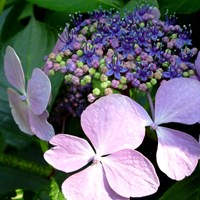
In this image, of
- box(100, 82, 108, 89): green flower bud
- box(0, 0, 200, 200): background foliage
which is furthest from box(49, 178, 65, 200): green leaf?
box(100, 82, 108, 89): green flower bud

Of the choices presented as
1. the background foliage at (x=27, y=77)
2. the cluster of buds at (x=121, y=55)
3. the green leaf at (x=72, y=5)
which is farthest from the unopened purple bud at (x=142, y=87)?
the green leaf at (x=72, y=5)

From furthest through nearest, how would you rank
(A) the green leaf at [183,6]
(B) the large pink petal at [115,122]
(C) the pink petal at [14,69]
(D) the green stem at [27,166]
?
(A) the green leaf at [183,6]
(D) the green stem at [27,166]
(C) the pink petal at [14,69]
(B) the large pink petal at [115,122]

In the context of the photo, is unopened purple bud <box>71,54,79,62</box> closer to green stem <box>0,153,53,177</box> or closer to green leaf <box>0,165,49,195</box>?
green stem <box>0,153,53,177</box>

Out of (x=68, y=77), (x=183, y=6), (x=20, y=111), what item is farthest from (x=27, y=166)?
(x=183, y=6)

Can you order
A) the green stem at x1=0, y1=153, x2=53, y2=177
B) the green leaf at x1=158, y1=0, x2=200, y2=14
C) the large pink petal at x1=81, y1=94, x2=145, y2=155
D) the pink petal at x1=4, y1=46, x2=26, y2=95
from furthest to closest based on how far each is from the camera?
the green leaf at x1=158, y1=0, x2=200, y2=14 → the green stem at x1=0, y1=153, x2=53, y2=177 → the pink petal at x1=4, y1=46, x2=26, y2=95 → the large pink petal at x1=81, y1=94, x2=145, y2=155

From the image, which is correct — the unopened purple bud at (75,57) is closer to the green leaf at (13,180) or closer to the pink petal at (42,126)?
the pink petal at (42,126)

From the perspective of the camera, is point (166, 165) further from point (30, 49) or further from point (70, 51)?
point (30, 49)
